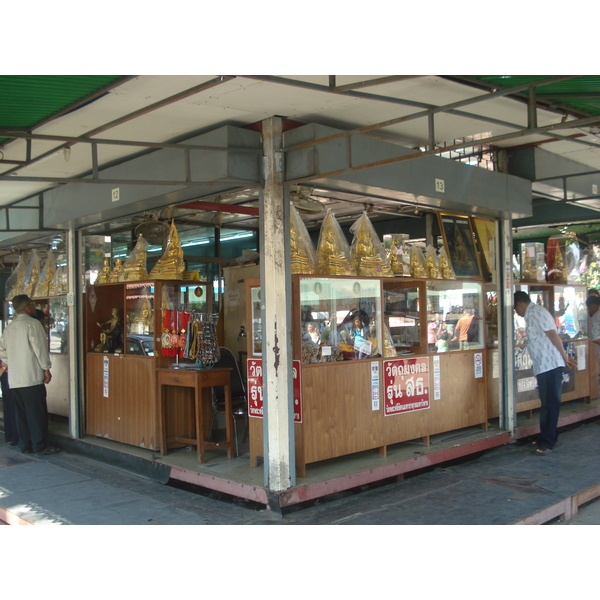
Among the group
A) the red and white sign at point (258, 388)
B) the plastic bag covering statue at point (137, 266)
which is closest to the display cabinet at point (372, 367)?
the red and white sign at point (258, 388)

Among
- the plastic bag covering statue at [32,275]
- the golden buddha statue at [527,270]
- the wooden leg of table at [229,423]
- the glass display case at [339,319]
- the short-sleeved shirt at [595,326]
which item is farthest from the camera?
the plastic bag covering statue at [32,275]

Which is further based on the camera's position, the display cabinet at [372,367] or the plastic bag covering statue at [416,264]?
the plastic bag covering statue at [416,264]

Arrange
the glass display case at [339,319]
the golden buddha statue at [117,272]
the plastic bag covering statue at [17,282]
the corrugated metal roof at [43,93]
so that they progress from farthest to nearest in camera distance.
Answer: the plastic bag covering statue at [17,282] < the golden buddha statue at [117,272] < the glass display case at [339,319] < the corrugated metal roof at [43,93]

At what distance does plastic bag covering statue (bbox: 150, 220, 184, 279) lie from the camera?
22.6 feet

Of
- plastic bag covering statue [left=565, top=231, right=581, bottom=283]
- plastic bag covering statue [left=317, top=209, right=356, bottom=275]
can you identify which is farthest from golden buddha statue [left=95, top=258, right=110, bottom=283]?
plastic bag covering statue [left=565, top=231, right=581, bottom=283]

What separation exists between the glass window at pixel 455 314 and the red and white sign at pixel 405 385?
54 centimetres

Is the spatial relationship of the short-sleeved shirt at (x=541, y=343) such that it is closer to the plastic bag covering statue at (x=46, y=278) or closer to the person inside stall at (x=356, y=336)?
the person inside stall at (x=356, y=336)

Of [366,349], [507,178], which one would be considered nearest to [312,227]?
[507,178]

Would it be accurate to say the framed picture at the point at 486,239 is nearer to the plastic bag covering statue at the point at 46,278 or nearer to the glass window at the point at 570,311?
the glass window at the point at 570,311

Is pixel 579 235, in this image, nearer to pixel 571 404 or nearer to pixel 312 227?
pixel 571 404

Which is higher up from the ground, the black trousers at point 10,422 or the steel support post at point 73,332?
the steel support post at point 73,332

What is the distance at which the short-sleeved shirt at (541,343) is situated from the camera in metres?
7.16

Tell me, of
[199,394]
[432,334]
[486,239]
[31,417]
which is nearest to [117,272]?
[31,417]

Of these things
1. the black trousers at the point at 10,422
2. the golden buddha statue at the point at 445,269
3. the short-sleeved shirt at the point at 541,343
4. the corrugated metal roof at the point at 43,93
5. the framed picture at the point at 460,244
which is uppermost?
the corrugated metal roof at the point at 43,93
